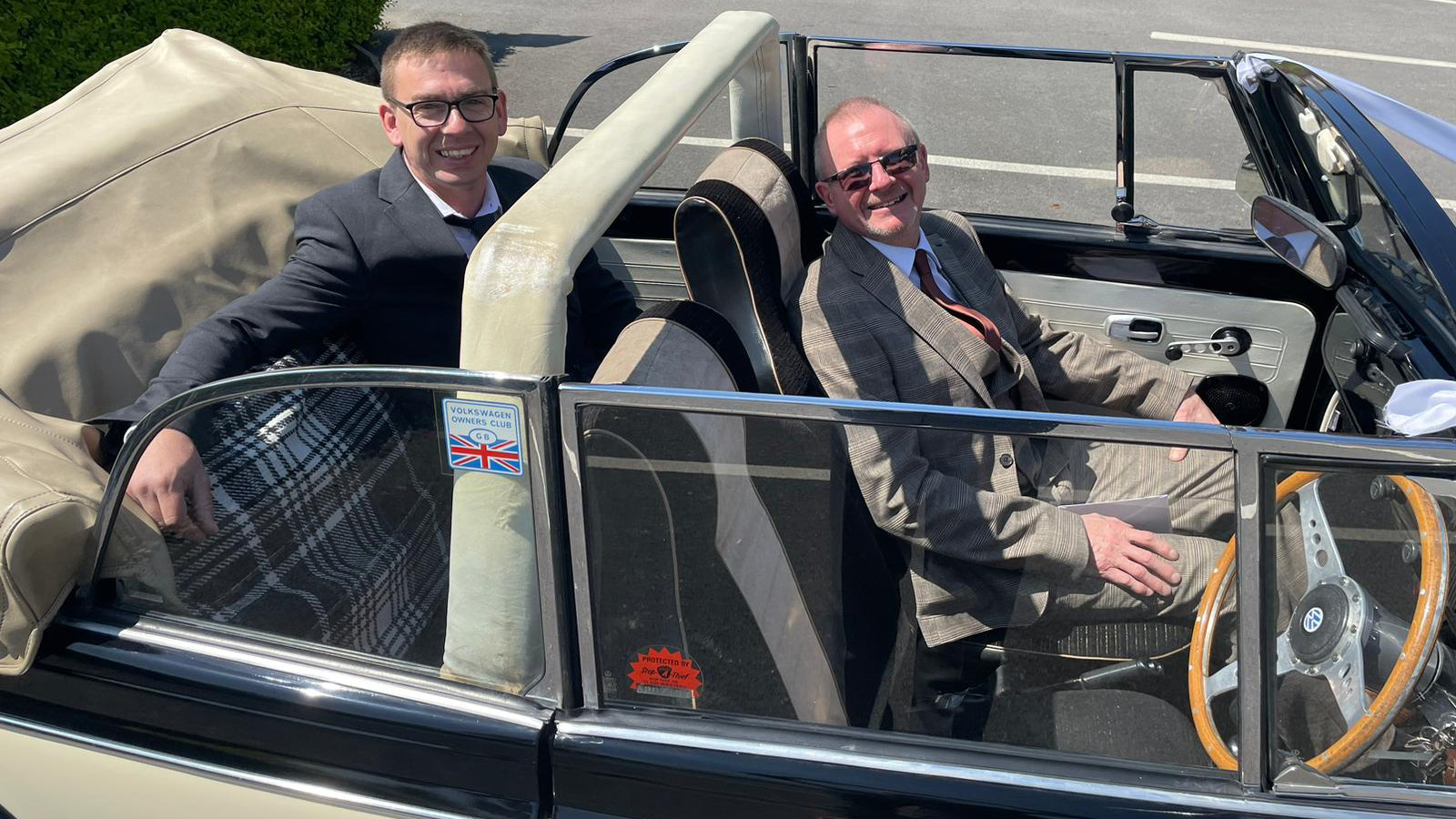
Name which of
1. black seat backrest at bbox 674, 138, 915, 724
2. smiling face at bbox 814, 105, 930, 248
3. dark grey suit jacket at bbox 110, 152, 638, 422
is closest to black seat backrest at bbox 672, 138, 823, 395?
black seat backrest at bbox 674, 138, 915, 724

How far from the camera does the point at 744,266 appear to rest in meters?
2.25

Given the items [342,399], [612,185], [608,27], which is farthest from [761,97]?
[608,27]

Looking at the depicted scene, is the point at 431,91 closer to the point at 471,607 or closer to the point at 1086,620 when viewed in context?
the point at 471,607

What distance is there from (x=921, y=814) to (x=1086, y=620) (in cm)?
45

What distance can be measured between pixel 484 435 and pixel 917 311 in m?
1.28

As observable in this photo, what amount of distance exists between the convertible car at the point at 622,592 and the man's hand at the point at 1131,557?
77 millimetres

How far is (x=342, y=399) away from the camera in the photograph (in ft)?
5.41

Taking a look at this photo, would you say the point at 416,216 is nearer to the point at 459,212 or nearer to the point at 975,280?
the point at 459,212

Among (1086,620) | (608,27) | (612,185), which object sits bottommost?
(1086,620)

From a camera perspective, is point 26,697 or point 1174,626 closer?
point 1174,626

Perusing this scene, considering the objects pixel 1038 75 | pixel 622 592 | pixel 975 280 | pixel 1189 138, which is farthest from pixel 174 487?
pixel 1189 138

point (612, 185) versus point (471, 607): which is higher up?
point (612, 185)

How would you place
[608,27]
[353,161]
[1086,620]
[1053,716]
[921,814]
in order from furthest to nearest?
1. [608,27]
2. [353,161]
3. [1086,620]
4. [1053,716]
5. [921,814]

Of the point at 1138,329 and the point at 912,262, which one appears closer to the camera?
the point at 912,262
